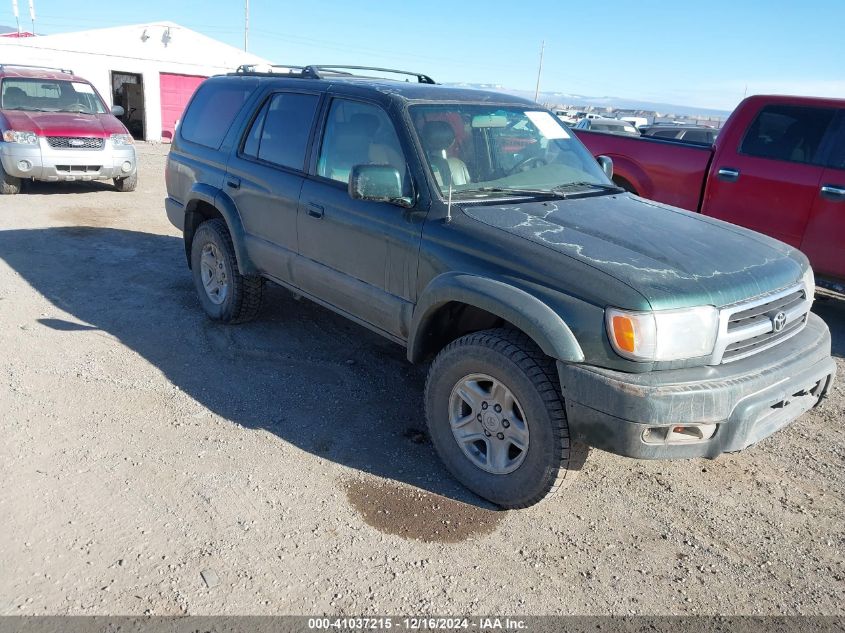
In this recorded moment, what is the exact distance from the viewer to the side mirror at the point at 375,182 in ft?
11.3

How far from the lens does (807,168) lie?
19.4ft

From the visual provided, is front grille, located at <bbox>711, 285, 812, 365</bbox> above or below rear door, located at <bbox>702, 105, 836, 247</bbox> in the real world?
below

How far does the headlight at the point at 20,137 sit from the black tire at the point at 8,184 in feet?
1.56

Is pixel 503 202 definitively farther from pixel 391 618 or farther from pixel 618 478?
pixel 391 618

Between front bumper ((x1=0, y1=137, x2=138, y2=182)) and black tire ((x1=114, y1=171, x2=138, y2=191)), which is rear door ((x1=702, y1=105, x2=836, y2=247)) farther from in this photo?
black tire ((x1=114, y1=171, x2=138, y2=191))

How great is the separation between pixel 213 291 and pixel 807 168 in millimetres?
5182

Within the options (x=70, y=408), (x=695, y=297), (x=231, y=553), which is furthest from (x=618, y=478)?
(x=70, y=408)

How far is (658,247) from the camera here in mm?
3229

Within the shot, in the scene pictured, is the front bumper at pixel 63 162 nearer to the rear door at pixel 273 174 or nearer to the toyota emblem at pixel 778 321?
the rear door at pixel 273 174

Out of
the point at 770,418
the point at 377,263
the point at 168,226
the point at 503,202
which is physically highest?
the point at 503,202

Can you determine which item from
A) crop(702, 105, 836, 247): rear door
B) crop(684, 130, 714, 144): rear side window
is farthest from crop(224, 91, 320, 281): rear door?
crop(684, 130, 714, 144): rear side window

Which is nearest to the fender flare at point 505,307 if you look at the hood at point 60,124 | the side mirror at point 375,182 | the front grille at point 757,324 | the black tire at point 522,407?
the black tire at point 522,407

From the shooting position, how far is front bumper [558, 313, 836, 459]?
2.74 m

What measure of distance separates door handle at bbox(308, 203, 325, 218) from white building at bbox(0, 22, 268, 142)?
19.7 meters
